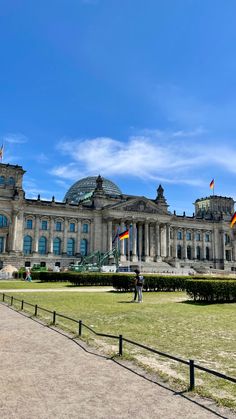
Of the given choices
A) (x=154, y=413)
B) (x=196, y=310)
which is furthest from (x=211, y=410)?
(x=196, y=310)

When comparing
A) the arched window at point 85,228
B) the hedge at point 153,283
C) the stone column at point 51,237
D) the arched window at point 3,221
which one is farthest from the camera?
the arched window at point 85,228

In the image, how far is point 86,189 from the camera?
362 feet

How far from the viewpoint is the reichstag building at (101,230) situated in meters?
83.9

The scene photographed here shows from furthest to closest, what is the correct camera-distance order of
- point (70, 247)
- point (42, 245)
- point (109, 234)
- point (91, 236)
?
point (91, 236)
point (109, 234)
point (70, 247)
point (42, 245)

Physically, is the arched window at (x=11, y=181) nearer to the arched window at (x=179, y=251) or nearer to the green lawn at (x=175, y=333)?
the arched window at (x=179, y=251)

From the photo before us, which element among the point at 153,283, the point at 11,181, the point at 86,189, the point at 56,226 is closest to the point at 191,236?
the point at 86,189

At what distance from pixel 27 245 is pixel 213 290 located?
66.7 metres

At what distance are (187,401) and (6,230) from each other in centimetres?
7930

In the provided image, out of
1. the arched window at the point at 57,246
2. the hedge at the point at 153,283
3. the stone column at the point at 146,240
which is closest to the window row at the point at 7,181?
the arched window at the point at 57,246

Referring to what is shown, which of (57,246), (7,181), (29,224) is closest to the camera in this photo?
(7,181)

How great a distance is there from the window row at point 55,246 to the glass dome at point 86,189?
19018 mm

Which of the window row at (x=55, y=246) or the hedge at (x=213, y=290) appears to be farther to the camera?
the window row at (x=55, y=246)

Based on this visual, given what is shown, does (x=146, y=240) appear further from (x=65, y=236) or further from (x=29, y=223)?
(x=29, y=223)

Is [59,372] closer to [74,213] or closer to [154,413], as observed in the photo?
[154,413]
